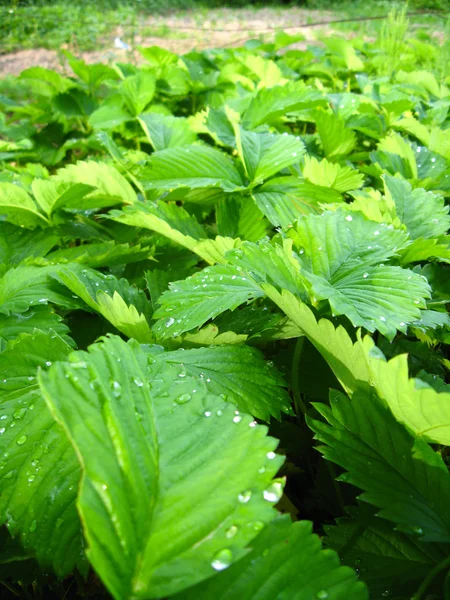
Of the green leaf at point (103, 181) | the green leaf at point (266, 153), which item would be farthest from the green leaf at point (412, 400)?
the green leaf at point (103, 181)

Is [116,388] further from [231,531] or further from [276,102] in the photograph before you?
[276,102]

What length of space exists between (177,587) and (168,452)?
4.9 inches

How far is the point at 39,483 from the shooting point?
0.59 m

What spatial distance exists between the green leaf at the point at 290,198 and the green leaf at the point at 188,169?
0.29 ft

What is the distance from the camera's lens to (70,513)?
1.86 feet

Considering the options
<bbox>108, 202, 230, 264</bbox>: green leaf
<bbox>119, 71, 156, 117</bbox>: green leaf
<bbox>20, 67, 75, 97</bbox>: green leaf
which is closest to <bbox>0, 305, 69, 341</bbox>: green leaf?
<bbox>108, 202, 230, 264</bbox>: green leaf

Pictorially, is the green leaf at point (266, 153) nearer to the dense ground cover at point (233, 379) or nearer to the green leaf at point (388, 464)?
the dense ground cover at point (233, 379)

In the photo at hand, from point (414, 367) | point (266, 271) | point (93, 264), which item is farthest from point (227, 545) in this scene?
point (93, 264)

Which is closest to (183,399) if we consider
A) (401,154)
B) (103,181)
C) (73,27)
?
(103,181)

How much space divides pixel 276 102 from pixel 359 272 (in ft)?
3.38

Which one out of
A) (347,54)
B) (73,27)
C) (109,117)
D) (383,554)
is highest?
(73,27)

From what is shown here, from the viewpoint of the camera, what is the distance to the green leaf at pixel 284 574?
0.42 m

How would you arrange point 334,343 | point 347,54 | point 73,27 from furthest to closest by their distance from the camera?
point 73,27 → point 347,54 → point 334,343

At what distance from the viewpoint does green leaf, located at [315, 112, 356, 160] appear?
152cm
